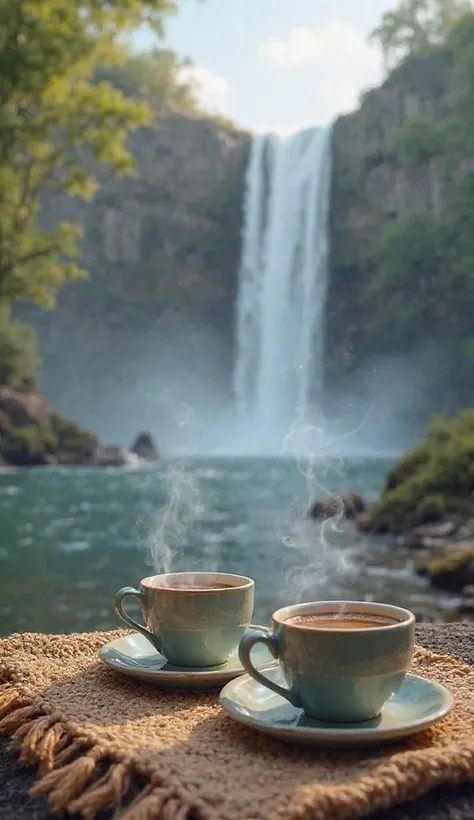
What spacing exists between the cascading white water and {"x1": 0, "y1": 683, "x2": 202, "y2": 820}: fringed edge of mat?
2629cm

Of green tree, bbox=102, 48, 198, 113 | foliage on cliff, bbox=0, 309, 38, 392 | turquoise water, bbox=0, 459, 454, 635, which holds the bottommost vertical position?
turquoise water, bbox=0, 459, 454, 635

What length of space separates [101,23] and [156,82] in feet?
119

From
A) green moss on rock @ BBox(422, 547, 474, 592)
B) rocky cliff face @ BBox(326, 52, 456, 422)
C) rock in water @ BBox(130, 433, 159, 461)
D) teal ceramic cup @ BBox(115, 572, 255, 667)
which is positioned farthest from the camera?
rocky cliff face @ BBox(326, 52, 456, 422)

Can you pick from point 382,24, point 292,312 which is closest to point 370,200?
point 292,312

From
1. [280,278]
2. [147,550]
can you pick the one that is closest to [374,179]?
[280,278]

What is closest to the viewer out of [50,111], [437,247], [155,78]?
[50,111]

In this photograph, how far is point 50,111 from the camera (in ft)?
33.9

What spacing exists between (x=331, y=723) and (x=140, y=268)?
3639cm

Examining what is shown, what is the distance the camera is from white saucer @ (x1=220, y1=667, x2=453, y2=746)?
1.01m

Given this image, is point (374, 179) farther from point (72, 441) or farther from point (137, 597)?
point (137, 597)

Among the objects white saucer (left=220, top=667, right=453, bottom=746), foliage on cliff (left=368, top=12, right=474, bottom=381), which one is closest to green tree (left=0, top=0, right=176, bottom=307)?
white saucer (left=220, top=667, right=453, bottom=746)

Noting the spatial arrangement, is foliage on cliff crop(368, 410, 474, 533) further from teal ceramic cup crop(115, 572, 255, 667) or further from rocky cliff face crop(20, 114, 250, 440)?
rocky cliff face crop(20, 114, 250, 440)

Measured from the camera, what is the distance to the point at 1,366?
1021 inches

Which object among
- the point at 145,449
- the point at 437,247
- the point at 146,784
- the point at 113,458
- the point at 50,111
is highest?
the point at 437,247
